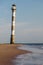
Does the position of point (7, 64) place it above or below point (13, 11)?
below

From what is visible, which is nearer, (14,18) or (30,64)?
(30,64)

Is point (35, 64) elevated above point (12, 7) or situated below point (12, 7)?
below

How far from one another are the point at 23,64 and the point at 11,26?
1555 cm

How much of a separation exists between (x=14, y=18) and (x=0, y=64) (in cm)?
1568

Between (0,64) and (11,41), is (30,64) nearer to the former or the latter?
(0,64)

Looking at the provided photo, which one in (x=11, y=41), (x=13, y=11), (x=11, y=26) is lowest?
(x=11, y=41)

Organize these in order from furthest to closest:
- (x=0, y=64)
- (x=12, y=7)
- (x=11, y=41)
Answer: (x=12, y=7), (x=11, y=41), (x=0, y=64)

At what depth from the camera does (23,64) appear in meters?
5.72

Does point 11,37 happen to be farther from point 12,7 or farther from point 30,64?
point 30,64

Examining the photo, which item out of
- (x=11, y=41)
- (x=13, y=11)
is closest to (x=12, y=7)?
(x=13, y=11)

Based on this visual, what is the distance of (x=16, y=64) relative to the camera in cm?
568

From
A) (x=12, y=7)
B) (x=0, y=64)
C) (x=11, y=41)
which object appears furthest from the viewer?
(x=12, y=7)

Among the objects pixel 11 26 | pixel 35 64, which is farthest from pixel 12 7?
pixel 35 64

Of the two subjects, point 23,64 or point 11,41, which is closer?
point 23,64
